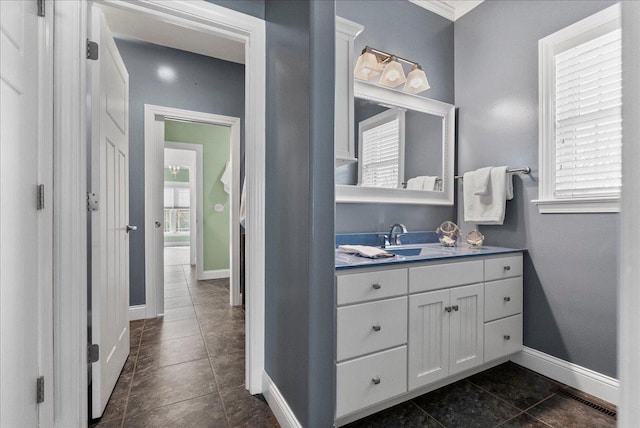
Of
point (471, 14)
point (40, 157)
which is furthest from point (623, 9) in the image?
point (471, 14)

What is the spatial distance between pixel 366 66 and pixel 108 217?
1.88 meters

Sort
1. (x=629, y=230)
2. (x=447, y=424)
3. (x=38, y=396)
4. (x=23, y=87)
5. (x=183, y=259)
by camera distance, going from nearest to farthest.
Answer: (x=629, y=230), (x=23, y=87), (x=38, y=396), (x=447, y=424), (x=183, y=259)

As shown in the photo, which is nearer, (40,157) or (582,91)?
(40,157)

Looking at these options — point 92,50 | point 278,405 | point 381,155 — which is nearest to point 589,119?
point 381,155

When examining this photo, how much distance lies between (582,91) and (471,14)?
1.15 meters

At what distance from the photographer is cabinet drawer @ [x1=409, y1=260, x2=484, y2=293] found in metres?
1.60

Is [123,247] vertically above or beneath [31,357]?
above

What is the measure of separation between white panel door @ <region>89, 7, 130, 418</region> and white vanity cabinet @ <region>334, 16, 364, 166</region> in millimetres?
1278

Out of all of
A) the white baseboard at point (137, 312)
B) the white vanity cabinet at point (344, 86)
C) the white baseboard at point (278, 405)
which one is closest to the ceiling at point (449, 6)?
the white vanity cabinet at point (344, 86)

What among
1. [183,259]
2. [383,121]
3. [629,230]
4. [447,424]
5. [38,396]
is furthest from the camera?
[183,259]

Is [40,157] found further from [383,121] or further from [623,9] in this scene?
[383,121]

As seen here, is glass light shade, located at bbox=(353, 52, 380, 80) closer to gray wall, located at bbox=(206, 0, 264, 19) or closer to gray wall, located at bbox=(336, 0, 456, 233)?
gray wall, located at bbox=(336, 0, 456, 233)

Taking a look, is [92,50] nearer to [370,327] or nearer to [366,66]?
[366,66]

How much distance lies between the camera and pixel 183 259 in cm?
685
